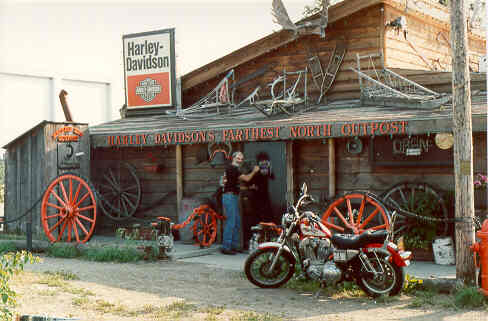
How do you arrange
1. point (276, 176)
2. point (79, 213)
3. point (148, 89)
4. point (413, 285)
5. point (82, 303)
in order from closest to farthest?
point (82, 303), point (413, 285), point (276, 176), point (79, 213), point (148, 89)

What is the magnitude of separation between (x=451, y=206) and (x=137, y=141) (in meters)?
5.94

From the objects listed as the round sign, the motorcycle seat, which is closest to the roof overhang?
the round sign

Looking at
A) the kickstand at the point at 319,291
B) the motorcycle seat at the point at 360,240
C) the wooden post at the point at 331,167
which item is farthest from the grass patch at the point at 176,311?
the wooden post at the point at 331,167

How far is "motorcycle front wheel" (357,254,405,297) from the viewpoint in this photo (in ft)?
26.1

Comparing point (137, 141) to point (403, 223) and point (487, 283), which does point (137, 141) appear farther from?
point (487, 283)

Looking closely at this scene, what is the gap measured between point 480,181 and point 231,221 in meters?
4.09

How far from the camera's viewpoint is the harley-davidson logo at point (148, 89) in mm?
14867

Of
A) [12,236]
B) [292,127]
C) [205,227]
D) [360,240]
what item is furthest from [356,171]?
[12,236]

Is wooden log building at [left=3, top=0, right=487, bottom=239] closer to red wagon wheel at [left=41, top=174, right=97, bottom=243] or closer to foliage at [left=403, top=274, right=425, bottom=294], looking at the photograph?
red wagon wheel at [left=41, top=174, right=97, bottom=243]

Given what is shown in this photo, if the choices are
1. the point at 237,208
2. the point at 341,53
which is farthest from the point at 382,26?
the point at 237,208

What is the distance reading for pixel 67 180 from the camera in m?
13.1

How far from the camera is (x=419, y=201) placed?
10453mm

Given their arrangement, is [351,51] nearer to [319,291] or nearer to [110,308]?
[319,291]

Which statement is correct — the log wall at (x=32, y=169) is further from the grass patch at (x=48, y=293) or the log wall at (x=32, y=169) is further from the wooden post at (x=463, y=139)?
the wooden post at (x=463, y=139)
